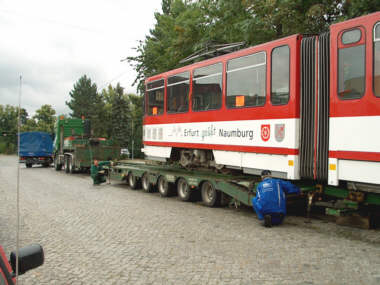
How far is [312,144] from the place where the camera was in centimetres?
753

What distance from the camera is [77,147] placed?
21.1m

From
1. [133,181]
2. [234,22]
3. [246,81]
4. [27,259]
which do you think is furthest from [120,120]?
[27,259]

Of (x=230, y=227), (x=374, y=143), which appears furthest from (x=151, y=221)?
(x=374, y=143)

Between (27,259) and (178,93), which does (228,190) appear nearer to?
(178,93)

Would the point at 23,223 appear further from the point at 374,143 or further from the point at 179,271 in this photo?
the point at 374,143

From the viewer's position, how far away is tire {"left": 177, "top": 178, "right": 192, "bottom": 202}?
11492 millimetres

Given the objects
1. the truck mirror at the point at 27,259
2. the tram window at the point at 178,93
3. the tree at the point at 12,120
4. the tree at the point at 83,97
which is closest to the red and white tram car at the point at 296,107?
the tram window at the point at 178,93

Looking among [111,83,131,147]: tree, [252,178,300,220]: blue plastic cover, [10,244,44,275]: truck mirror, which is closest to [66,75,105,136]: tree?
[111,83,131,147]: tree

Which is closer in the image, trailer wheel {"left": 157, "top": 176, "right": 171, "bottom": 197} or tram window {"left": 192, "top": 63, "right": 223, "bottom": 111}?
tram window {"left": 192, "top": 63, "right": 223, "bottom": 111}

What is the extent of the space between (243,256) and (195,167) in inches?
244

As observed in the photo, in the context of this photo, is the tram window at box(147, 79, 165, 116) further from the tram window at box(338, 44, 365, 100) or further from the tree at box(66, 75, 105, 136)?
the tree at box(66, 75, 105, 136)

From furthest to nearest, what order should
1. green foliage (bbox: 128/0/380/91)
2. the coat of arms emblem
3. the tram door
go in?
green foliage (bbox: 128/0/380/91) → the coat of arms emblem → the tram door

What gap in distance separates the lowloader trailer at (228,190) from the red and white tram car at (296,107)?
1.41ft

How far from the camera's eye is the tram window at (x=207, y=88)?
1011 cm
